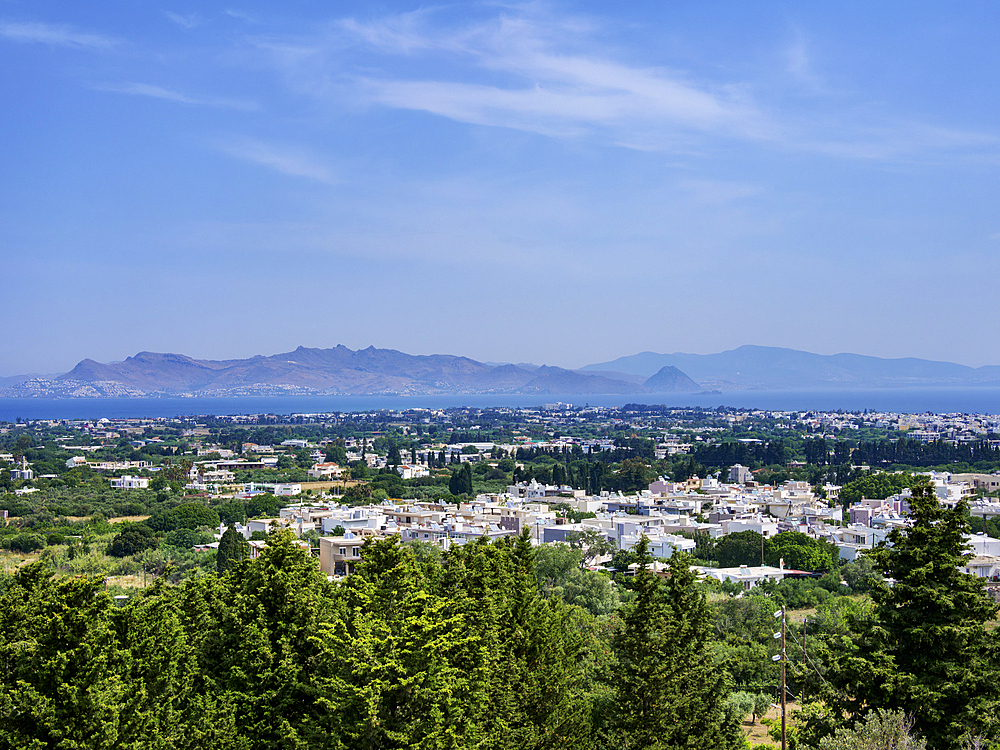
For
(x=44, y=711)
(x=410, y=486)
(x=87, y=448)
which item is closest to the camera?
(x=44, y=711)

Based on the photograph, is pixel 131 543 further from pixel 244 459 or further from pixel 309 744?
pixel 244 459

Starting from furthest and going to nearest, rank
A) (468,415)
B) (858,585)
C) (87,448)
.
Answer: (468,415) → (87,448) → (858,585)

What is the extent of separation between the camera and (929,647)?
34.9ft

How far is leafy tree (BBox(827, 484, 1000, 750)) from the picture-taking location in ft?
33.8

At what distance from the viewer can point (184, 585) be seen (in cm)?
1287

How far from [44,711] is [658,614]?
22.4 ft

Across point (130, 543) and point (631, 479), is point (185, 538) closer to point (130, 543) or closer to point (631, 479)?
point (130, 543)

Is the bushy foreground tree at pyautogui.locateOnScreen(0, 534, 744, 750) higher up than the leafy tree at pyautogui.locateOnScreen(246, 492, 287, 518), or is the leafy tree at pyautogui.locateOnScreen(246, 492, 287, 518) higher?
the bushy foreground tree at pyautogui.locateOnScreen(0, 534, 744, 750)

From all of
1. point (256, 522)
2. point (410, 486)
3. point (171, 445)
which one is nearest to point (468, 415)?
point (171, 445)

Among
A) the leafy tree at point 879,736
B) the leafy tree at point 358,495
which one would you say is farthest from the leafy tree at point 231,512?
the leafy tree at point 879,736

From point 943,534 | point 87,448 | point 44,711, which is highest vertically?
point 943,534

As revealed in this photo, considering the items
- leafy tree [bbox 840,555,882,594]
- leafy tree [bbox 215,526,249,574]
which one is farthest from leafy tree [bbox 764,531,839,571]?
leafy tree [bbox 215,526,249,574]

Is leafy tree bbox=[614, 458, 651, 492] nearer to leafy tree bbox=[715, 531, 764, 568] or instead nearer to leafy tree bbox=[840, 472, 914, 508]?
leafy tree bbox=[840, 472, 914, 508]

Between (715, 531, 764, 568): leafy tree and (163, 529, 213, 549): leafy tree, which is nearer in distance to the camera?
(715, 531, 764, 568): leafy tree
